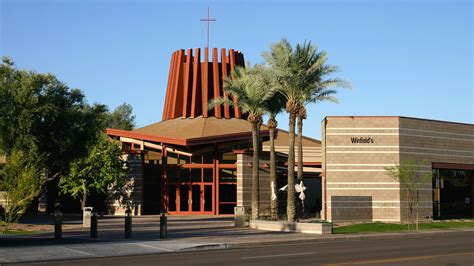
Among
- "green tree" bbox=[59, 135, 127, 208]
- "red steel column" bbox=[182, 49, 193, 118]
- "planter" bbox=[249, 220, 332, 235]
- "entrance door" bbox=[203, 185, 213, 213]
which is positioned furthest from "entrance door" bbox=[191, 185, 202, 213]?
"planter" bbox=[249, 220, 332, 235]

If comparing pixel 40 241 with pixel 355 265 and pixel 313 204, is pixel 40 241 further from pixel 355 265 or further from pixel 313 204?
pixel 313 204

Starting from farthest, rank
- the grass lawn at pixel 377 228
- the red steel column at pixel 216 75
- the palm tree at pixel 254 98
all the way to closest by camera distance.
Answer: the red steel column at pixel 216 75
the palm tree at pixel 254 98
the grass lawn at pixel 377 228

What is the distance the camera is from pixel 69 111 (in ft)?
137

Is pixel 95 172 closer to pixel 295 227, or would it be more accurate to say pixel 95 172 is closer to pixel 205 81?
pixel 205 81

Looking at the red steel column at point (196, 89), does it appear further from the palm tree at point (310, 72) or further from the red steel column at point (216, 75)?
the palm tree at point (310, 72)

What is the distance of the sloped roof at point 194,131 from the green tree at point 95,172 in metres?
3.99

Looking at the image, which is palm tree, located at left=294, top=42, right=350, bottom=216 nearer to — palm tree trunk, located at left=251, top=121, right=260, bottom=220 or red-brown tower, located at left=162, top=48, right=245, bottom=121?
palm tree trunk, located at left=251, top=121, right=260, bottom=220

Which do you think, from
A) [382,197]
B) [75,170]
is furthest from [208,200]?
[382,197]

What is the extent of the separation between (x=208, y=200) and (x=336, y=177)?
49.4 feet

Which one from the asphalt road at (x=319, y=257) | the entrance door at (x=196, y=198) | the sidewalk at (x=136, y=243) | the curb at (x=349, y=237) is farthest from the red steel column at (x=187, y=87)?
the asphalt road at (x=319, y=257)

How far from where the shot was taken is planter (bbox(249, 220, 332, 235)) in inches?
1299

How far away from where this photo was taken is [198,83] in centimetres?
7119

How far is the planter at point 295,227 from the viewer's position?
33.0m

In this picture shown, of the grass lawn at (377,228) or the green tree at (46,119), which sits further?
the green tree at (46,119)
